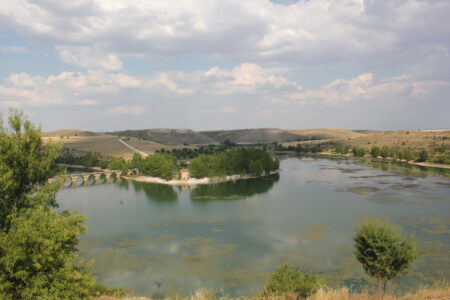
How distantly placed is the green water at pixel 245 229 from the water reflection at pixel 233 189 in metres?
0.20

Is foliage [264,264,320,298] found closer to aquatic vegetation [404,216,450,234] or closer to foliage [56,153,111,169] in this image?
aquatic vegetation [404,216,450,234]

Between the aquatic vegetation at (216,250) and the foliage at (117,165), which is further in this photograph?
the foliage at (117,165)

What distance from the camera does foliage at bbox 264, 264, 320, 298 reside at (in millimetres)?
18797

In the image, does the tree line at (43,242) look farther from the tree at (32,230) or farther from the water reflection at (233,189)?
the water reflection at (233,189)

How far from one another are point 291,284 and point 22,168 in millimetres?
14709

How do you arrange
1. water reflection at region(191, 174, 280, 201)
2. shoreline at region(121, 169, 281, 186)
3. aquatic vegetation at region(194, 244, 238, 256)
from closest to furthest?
1. aquatic vegetation at region(194, 244, 238, 256)
2. water reflection at region(191, 174, 280, 201)
3. shoreline at region(121, 169, 281, 186)

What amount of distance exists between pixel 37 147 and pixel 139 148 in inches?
5457

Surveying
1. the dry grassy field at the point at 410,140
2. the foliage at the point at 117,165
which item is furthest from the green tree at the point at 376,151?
the foliage at the point at 117,165

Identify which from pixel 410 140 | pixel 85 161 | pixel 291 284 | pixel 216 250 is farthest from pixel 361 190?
pixel 85 161

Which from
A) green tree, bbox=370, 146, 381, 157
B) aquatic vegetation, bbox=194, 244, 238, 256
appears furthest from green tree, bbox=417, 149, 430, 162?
aquatic vegetation, bbox=194, 244, 238, 256

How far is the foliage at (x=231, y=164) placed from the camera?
80312mm

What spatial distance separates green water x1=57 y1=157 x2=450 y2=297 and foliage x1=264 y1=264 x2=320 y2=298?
5.30 meters

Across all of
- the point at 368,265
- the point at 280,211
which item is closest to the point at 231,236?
the point at 280,211

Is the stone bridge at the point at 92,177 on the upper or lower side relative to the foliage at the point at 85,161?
lower
